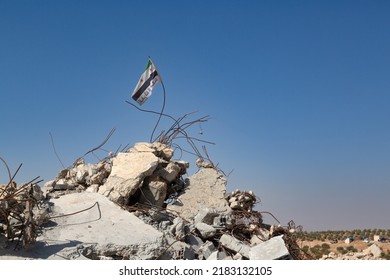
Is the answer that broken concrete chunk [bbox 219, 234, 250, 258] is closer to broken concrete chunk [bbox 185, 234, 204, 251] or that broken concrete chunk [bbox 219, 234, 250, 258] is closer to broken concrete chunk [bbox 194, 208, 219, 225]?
broken concrete chunk [bbox 185, 234, 204, 251]

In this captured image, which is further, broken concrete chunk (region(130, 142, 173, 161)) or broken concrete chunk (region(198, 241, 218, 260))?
broken concrete chunk (region(130, 142, 173, 161))

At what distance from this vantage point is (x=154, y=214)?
865 centimetres

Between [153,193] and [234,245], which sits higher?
[153,193]

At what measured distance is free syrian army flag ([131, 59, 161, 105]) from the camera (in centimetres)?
1229

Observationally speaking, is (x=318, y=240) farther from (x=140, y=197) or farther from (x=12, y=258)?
(x=12, y=258)

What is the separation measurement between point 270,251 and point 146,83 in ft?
22.5

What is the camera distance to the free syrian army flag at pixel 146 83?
12.3 metres

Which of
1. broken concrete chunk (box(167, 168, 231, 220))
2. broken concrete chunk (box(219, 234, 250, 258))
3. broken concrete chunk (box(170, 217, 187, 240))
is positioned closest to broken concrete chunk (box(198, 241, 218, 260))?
broken concrete chunk (box(219, 234, 250, 258))

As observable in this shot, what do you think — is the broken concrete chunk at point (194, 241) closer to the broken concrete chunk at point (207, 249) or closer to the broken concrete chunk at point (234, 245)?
the broken concrete chunk at point (207, 249)

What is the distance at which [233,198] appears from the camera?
32.3ft

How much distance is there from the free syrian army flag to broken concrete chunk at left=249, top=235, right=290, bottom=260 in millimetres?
6269

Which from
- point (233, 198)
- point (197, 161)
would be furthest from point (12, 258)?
point (197, 161)

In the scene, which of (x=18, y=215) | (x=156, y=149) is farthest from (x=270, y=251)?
(x=156, y=149)

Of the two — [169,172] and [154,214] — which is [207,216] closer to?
[154,214]
